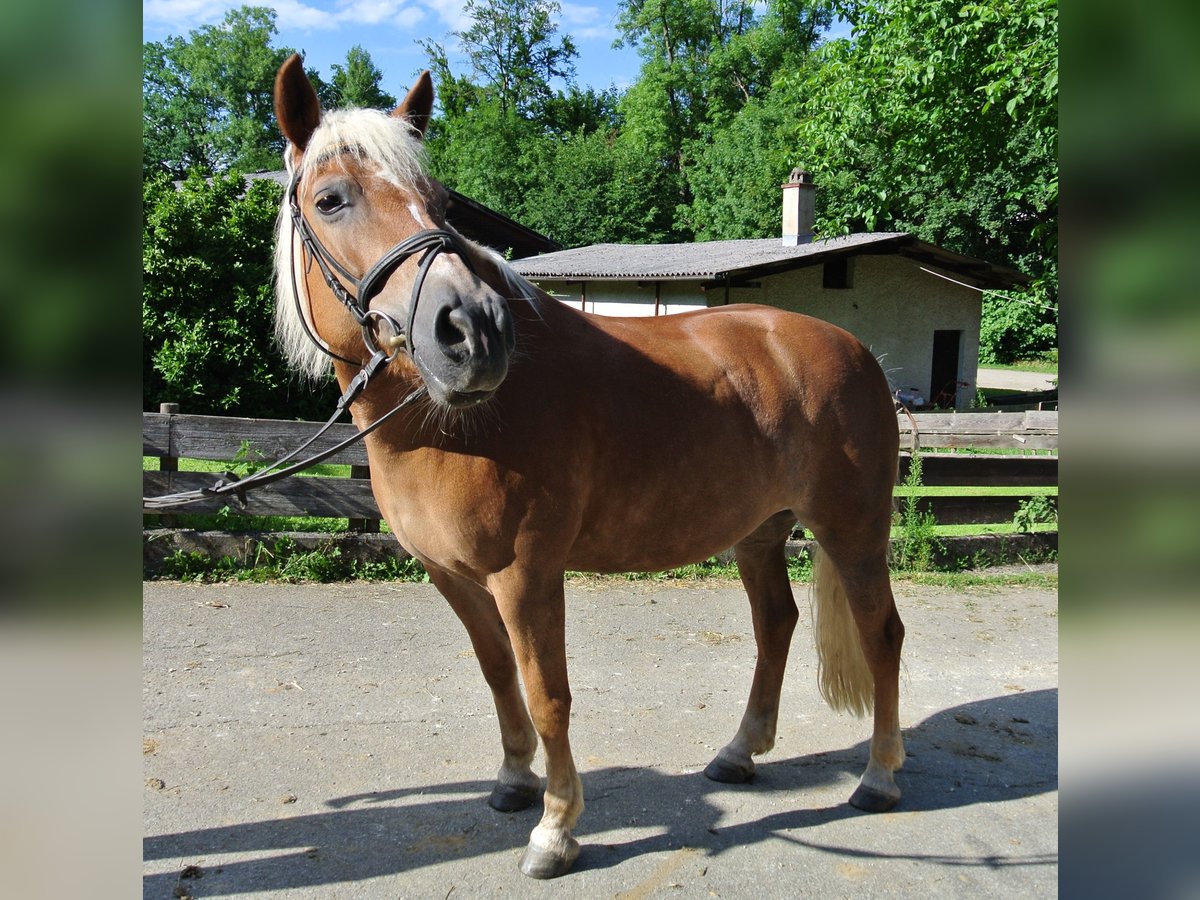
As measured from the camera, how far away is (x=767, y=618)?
372 cm

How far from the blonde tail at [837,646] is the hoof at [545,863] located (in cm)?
147

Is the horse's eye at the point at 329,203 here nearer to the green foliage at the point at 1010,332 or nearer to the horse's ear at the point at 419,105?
the horse's ear at the point at 419,105

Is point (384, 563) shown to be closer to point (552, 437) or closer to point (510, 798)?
point (510, 798)

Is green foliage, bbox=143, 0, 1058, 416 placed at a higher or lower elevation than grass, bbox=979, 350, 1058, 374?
higher

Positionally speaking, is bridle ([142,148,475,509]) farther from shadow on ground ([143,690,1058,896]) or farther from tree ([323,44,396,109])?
tree ([323,44,396,109])

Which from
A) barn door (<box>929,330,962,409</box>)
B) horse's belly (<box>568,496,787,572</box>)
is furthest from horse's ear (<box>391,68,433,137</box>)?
barn door (<box>929,330,962,409</box>)

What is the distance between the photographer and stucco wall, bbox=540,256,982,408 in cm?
2023

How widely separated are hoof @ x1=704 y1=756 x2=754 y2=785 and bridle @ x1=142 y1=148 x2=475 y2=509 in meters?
2.05

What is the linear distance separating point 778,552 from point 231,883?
7.81ft

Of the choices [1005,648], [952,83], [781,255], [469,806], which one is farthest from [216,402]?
[781,255]
